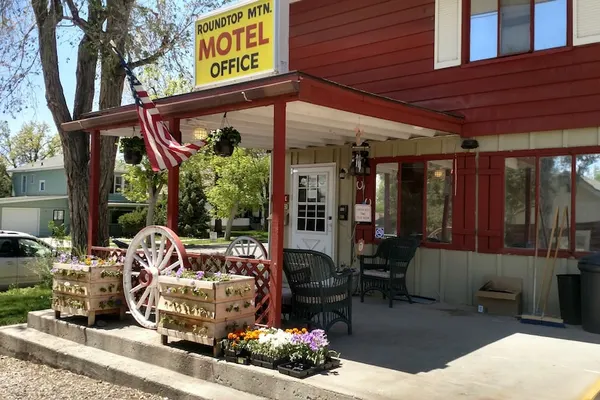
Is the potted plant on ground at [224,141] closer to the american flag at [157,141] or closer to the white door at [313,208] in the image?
the american flag at [157,141]

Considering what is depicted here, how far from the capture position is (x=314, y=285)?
218 inches

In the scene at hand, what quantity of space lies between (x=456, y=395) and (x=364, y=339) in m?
1.73

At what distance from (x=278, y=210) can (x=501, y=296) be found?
3.47 metres

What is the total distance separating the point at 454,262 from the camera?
771 centimetres

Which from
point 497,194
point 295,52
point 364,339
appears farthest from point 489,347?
point 295,52

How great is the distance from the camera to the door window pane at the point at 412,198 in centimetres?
816

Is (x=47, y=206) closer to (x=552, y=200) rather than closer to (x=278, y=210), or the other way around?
(x=278, y=210)

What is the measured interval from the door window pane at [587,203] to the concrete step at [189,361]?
3782mm

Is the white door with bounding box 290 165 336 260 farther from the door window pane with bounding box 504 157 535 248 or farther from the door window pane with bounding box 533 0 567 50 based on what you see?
the door window pane with bounding box 533 0 567 50

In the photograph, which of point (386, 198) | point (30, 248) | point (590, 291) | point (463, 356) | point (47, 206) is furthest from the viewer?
point (47, 206)

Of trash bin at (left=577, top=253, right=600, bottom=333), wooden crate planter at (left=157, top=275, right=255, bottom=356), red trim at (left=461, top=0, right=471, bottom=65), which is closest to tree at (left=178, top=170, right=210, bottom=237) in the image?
red trim at (left=461, top=0, right=471, bottom=65)

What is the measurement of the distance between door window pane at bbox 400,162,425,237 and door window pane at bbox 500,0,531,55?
2.02m

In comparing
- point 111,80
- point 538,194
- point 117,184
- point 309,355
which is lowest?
point 309,355

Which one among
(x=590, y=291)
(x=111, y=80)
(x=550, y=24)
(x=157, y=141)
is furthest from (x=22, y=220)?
(x=590, y=291)
